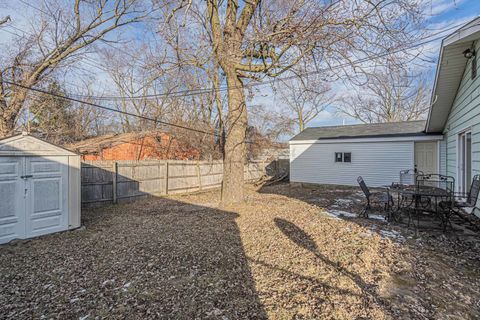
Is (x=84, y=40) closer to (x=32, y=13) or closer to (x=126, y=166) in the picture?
(x=32, y=13)

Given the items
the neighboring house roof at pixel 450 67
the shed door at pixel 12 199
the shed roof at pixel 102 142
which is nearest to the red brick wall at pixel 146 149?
the shed roof at pixel 102 142

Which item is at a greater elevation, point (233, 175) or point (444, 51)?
point (444, 51)

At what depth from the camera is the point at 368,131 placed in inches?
493

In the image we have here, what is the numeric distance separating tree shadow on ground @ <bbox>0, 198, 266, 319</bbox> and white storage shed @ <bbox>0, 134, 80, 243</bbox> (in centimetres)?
31

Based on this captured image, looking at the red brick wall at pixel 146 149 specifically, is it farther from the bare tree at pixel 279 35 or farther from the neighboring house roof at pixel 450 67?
the neighboring house roof at pixel 450 67

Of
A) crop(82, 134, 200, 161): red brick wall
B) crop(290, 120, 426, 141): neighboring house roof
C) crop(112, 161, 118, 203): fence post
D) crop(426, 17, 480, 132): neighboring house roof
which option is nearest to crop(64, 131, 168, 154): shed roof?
crop(82, 134, 200, 161): red brick wall

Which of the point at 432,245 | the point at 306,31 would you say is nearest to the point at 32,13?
the point at 306,31

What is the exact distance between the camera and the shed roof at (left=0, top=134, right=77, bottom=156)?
447 cm

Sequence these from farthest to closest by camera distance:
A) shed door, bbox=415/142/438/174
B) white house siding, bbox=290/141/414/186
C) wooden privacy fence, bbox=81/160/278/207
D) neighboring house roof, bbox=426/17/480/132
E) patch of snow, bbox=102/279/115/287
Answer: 1. white house siding, bbox=290/141/414/186
2. shed door, bbox=415/142/438/174
3. wooden privacy fence, bbox=81/160/278/207
4. neighboring house roof, bbox=426/17/480/132
5. patch of snow, bbox=102/279/115/287

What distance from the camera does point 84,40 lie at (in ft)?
39.5

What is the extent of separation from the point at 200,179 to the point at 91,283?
903cm

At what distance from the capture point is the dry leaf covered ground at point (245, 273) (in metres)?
2.41

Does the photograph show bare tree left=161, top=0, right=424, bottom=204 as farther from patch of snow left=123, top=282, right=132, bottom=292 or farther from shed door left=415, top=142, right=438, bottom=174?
shed door left=415, top=142, right=438, bottom=174

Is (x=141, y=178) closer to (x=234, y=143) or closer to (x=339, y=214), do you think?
(x=234, y=143)
